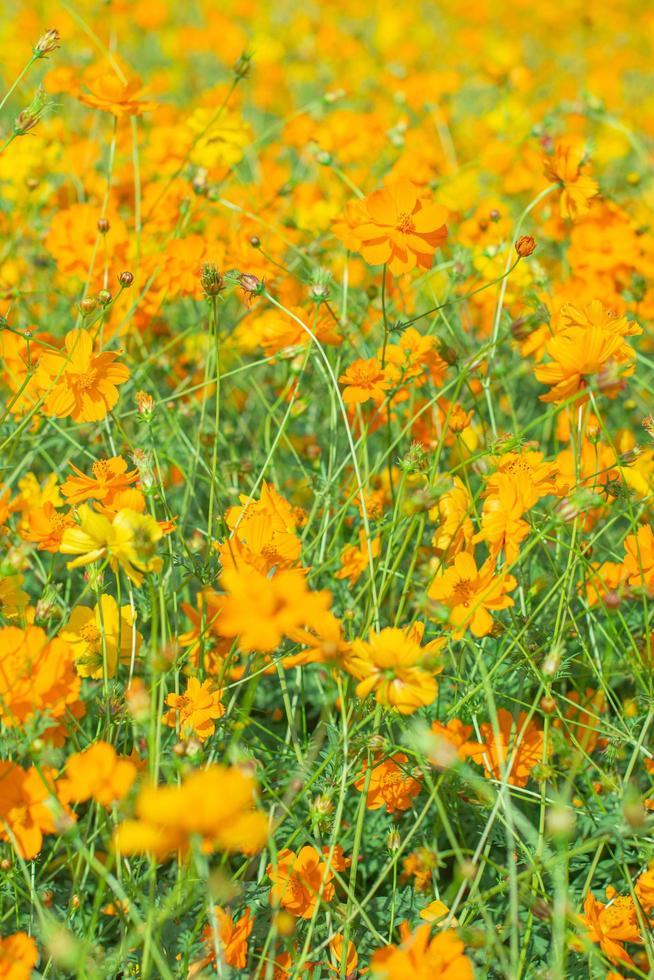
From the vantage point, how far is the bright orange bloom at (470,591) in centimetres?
103

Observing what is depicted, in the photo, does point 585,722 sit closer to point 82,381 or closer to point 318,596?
point 318,596

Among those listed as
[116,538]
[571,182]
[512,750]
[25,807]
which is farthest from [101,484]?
[571,182]

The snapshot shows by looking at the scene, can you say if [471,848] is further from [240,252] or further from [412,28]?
[412,28]

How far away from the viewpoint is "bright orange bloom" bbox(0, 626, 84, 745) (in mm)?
902

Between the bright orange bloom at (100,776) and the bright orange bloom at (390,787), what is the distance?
0.38m

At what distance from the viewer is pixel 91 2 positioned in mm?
4094

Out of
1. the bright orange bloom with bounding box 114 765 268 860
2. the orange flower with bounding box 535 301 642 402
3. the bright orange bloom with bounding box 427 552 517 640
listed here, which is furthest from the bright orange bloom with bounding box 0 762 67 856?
the orange flower with bounding box 535 301 642 402

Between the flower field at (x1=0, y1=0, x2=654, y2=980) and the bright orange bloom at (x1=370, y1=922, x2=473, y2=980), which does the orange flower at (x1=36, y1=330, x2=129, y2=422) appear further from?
the bright orange bloom at (x1=370, y1=922, x2=473, y2=980)

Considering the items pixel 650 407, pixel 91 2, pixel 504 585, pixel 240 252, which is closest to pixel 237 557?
pixel 504 585

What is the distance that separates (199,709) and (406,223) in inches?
25.1

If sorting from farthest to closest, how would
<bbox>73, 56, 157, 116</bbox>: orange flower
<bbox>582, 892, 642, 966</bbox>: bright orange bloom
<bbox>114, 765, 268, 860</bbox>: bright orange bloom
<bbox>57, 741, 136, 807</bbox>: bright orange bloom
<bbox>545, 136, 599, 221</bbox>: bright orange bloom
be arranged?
<bbox>73, 56, 157, 116</bbox>: orange flower < <bbox>545, 136, 599, 221</bbox>: bright orange bloom < <bbox>582, 892, 642, 966</bbox>: bright orange bloom < <bbox>57, 741, 136, 807</bbox>: bright orange bloom < <bbox>114, 765, 268, 860</bbox>: bright orange bloom

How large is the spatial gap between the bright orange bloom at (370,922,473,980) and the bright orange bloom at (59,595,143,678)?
43 cm

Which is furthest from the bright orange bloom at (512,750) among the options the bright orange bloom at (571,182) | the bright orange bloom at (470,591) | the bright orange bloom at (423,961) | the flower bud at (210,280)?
the bright orange bloom at (571,182)

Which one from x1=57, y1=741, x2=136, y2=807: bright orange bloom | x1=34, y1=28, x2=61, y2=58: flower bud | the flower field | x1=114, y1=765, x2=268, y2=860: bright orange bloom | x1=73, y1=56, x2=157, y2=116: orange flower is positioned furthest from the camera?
x1=73, y1=56, x2=157, y2=116: orange flower
